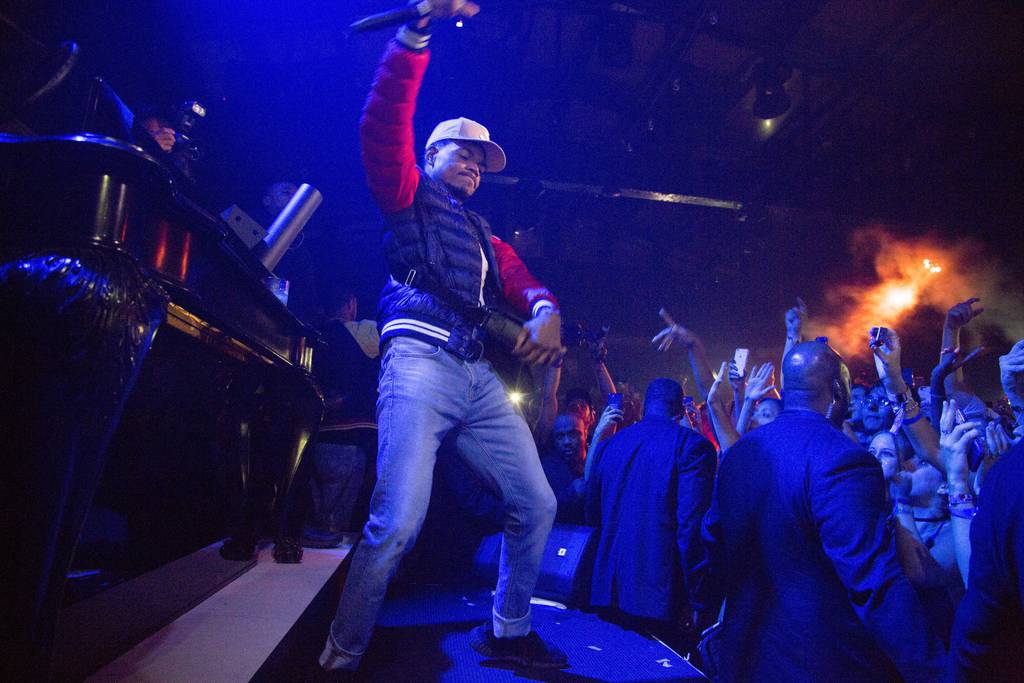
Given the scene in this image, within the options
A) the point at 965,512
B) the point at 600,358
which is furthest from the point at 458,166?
the point at 600,358

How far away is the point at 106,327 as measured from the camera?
39.8 inches

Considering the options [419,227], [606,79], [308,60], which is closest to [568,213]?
[606,79]

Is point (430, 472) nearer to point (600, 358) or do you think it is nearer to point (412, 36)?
point (412, 36)

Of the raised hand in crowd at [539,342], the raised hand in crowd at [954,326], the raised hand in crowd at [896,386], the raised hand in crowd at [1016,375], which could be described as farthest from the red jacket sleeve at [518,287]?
the raised hand in crowd at [954,326]

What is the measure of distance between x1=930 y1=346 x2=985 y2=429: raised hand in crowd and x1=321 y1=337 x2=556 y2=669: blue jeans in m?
4.00

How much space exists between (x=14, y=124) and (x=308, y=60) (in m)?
6.30

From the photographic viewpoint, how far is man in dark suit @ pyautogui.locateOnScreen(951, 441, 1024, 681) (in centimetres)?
129

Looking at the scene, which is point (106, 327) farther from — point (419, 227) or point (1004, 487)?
point (1004, 487)

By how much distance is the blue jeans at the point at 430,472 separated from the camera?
5.70ft

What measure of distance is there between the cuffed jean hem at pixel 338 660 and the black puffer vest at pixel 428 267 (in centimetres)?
112

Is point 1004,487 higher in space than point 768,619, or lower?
higher

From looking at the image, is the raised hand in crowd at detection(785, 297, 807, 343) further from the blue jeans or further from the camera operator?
the camera operator

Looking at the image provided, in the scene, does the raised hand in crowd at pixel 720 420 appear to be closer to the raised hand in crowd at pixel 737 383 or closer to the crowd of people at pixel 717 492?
the raised hand in crowd at pixel 737 383

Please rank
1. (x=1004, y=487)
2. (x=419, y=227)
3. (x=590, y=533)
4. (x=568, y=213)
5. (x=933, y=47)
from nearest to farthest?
1. (x=1004, y=487)
2. (x=419, y=227)
3. (x=590, y=533)
4. (x=933, y=47)
5. (x=568, y=213)
